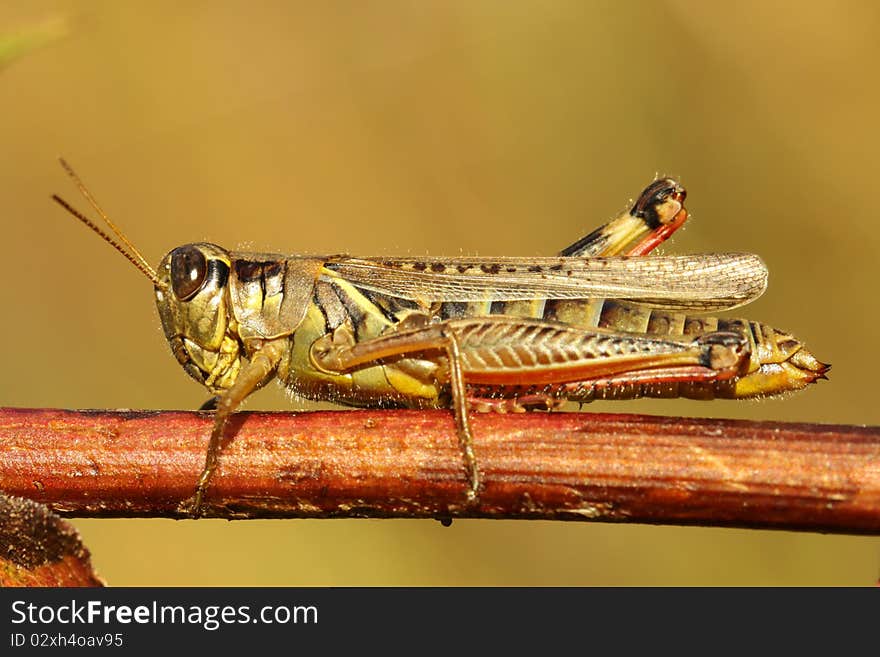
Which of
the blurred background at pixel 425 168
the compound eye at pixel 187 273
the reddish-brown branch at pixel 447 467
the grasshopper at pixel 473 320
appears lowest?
the reddish-brown branch at pixel 447 467

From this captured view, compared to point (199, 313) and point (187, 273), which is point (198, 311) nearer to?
point (199, 313)

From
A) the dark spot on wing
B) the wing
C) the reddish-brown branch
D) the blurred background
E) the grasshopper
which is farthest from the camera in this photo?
the blurred background

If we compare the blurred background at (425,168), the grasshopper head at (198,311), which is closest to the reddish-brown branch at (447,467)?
the grasshopper head at (198,311)

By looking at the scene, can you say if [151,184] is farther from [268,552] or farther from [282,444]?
[282,444]

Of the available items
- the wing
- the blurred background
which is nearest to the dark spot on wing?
the wing

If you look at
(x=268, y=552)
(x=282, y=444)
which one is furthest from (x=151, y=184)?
(x=282, y=444)

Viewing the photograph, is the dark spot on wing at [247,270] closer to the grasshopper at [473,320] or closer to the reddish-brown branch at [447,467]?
the grasshopper at [473,320]

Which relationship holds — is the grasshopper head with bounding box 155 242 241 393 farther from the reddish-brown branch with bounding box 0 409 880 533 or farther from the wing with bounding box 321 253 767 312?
the reddish-brown branch with bounding box 0 409 880 533
